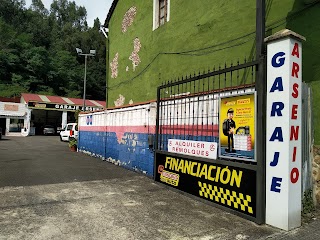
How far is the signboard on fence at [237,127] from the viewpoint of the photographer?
16.2ft

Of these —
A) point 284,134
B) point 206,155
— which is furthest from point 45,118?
point 284,134

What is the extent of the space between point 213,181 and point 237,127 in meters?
1.25

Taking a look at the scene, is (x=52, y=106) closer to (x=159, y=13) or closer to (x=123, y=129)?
(x=159, y=13)

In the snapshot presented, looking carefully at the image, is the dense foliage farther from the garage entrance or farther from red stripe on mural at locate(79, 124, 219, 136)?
red stripe on mural at locate(79, 124, 219, 136)

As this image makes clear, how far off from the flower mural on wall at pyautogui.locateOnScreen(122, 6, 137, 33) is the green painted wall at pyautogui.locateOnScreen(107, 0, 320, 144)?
28 cm

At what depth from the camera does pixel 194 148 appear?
247 inches

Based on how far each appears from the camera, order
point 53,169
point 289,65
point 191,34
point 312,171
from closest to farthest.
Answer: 1. point 289,65
2. point 312,171
3. point 53,169
4. point 191,34

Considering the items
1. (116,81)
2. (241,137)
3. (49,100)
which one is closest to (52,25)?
(49,100)

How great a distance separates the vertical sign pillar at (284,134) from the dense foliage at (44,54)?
5408 cm

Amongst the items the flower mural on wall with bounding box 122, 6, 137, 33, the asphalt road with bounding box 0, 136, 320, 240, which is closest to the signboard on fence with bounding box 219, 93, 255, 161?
the asphalt road with bounding box 0, 136, 320, 240

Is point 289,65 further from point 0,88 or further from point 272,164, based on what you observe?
point 0,88

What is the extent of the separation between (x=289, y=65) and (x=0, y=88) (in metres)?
57.4

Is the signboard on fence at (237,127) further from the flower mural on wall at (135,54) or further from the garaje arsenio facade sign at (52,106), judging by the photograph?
the garaje arsenio facade sign at (52,106)

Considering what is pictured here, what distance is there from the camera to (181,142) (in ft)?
22.1
